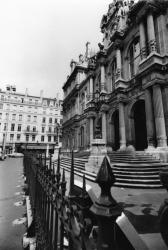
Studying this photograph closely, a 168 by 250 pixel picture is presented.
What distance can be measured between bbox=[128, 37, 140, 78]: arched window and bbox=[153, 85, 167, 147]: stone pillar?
4.44 m

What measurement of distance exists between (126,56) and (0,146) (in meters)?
42.4

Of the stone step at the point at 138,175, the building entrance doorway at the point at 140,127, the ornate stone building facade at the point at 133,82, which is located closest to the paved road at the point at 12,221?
the stone step at the point at 138,175

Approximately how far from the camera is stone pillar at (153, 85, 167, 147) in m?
9.34

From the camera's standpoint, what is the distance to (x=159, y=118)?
9.61 metres

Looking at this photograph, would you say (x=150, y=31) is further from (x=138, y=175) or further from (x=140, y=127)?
(x=138, y=175)

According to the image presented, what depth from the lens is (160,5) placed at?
10977 mm

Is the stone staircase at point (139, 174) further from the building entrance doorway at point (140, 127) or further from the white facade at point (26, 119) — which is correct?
the white facade at point (26, 119)

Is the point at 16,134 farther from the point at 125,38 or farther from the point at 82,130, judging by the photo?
the point at 125,38

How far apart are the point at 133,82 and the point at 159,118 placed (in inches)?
183

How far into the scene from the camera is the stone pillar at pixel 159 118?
934 cm

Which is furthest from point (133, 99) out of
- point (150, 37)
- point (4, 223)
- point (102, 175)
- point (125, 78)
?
→ point (102, 175)

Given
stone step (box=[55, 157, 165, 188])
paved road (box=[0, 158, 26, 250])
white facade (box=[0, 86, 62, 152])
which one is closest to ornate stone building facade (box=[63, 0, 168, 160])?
stone step (box=[55, 157, 165, 188])

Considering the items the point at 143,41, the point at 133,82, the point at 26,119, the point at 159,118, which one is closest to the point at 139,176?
the point at 159,118

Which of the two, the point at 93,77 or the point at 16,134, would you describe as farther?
the point at 16,134
